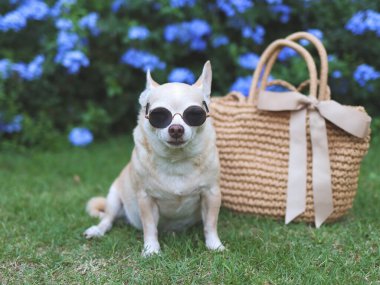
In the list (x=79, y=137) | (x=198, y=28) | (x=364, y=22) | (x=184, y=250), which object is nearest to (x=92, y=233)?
(x=184, y=250)

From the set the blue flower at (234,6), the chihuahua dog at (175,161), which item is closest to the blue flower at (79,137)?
the blue flower at (234,6)

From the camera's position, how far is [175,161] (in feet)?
8.02

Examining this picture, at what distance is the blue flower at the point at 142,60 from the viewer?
182 inches

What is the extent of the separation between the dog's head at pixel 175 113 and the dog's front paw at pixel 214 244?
1.84 feet

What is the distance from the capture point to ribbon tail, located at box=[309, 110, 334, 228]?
280cm

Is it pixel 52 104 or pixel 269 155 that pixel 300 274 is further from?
pixel 52 104

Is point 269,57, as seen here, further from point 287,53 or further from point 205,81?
point 287,53

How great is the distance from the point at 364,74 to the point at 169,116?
2.65 m

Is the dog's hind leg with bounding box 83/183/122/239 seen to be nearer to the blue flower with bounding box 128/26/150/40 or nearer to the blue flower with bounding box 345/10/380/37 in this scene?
the blue flower with bounding box 128/26/150/40

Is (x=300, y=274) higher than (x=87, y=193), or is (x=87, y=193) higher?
(x=300, y=274)

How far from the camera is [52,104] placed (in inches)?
197

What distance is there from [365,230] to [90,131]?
307 centimetres

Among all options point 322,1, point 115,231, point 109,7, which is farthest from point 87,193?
point 322,1

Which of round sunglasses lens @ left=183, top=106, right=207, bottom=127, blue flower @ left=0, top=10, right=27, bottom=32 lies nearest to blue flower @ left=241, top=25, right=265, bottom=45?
blue flower @ left=0, top=10, right=27, bottom=32
